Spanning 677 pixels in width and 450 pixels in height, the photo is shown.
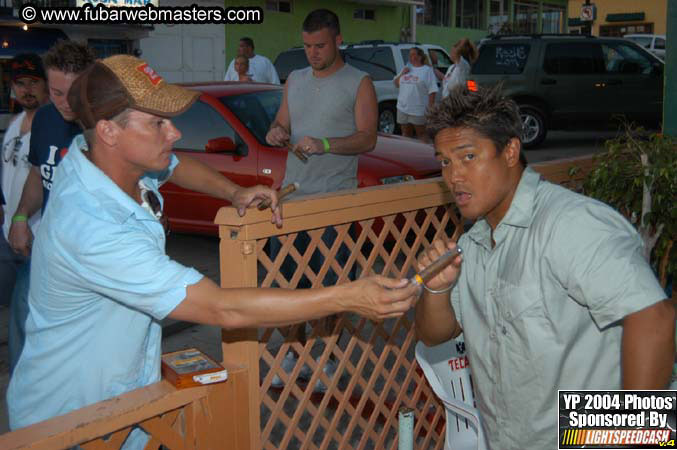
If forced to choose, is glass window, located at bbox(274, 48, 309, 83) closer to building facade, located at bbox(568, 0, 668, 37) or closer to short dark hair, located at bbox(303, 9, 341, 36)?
short dark hair, located at bbox(303, 9, 341, 36)

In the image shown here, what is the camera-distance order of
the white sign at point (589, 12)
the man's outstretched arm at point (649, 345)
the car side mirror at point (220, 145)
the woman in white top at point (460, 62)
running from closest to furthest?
the man's outstretched arm at point (649, 345) → the car side mirror at point (220, 145) → the woman in white top at point (460, 62) → the white sign at point (589, 12)

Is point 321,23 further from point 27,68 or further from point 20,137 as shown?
point 20,137

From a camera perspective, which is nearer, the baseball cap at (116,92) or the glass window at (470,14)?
the baseball cap at (116,92)

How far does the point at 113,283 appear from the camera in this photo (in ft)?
6.77

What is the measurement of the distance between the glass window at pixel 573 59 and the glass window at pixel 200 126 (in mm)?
9427

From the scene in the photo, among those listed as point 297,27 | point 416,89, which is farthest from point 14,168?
point 297,27

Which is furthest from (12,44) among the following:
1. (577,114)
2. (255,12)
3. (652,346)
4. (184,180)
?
(652,346)

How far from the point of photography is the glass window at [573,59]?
15.2 m

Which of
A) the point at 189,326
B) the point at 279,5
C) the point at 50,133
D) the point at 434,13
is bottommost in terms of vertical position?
the point at 189,326

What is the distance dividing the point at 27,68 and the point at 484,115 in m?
3.01

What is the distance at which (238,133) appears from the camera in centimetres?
753

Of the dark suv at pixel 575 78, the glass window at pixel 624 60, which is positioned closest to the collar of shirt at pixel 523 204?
the dark suv at pixel 575 78

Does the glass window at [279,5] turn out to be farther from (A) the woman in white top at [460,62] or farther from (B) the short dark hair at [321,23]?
(B) the short dark hair at [321,23]

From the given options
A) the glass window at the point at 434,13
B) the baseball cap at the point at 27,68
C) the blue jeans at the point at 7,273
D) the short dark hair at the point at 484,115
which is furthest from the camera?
the glass window at the point at 434,13
